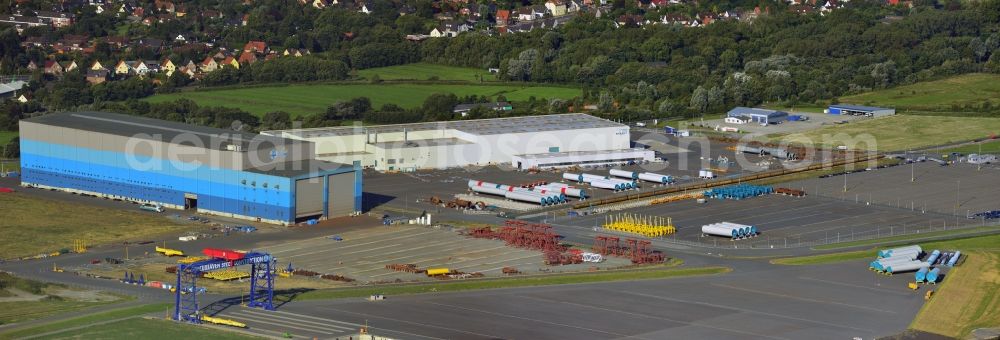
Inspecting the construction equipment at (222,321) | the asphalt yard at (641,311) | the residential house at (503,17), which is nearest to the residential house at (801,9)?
the residential house at (503,17)

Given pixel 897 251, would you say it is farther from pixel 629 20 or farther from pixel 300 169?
pixel 629 20

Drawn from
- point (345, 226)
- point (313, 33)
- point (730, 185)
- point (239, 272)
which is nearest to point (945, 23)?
point (313, 33)

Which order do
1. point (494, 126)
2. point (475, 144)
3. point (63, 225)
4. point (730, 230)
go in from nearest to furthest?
point (730, 230)
point (63, 225)
point (475, 144)
point (494, 126)

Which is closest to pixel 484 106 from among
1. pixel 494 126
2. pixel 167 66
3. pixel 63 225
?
pixel 494 126

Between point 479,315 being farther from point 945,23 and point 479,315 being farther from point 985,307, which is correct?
point 945,23

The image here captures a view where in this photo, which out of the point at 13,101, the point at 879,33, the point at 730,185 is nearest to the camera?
the point at 730,185

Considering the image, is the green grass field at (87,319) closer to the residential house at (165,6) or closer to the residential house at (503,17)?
the residential house at (503,17)

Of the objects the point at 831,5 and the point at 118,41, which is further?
the point at 831,5
